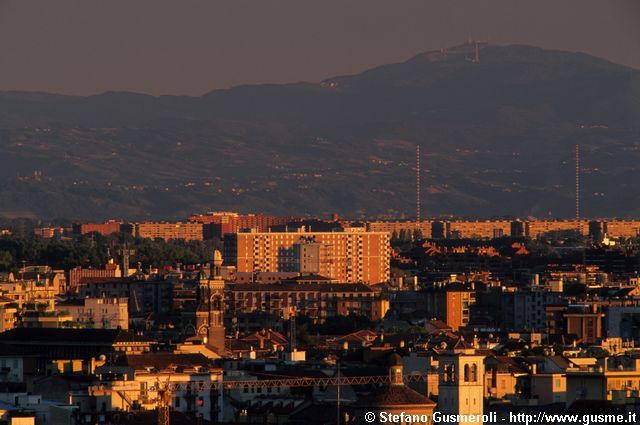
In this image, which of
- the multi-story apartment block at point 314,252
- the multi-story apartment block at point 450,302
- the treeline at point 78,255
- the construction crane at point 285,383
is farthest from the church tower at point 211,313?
the multi-story apartment block at point 314,252

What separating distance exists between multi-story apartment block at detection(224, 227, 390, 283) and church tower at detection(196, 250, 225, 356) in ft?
252

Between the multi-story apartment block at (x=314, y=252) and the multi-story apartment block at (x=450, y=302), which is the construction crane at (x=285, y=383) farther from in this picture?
the multi-story apartment block at (x=314, y=252)

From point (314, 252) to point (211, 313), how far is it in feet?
292

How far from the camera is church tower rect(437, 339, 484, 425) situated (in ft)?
116

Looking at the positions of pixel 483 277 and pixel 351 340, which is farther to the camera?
Result: pixel 483 277

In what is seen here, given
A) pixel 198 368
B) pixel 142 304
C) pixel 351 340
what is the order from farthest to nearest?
1. pixel 142 304
2. pixel 351 340
3. pixel 198 368

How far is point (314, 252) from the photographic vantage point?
15838 cm

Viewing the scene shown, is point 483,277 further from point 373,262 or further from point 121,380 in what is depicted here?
point 121,380

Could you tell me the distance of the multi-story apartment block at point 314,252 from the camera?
505 ft

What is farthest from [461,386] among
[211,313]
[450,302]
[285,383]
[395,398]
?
[450,302]

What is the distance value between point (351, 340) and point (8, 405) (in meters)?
32.7

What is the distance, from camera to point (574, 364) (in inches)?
1812

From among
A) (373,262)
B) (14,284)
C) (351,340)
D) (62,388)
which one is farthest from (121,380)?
(373,262)

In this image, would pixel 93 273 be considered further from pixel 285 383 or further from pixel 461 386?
pixel 461 386
